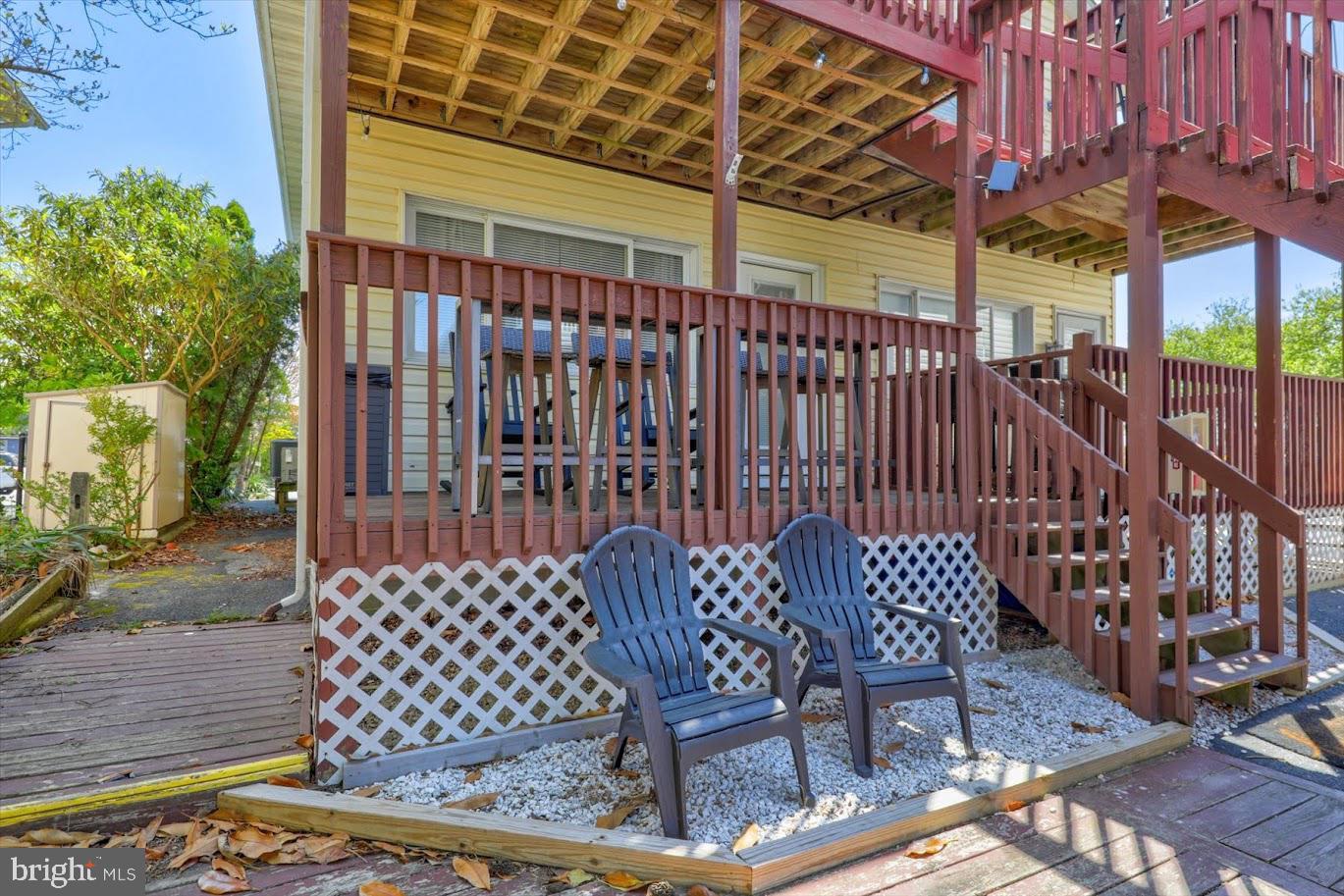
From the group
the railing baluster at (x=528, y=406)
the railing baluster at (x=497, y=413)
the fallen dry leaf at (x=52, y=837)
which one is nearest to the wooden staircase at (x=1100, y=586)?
the railing baluster at (x=528, y=406)

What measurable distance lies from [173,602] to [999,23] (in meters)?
6.76

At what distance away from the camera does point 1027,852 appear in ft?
7.11

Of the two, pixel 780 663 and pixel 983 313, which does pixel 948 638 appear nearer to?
pixel 780 663

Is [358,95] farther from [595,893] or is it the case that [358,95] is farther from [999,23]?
[595,893]

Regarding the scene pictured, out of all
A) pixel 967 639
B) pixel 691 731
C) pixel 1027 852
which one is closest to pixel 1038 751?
pixel 1027 852

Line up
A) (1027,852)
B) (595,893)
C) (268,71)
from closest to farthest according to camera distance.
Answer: (595,893)
(1027,852)
(268,71)

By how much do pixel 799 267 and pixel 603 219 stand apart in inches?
84.9

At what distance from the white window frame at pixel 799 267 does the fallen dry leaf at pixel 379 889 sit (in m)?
5.70

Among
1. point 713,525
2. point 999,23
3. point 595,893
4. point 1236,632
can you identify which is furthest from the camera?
point 999,23

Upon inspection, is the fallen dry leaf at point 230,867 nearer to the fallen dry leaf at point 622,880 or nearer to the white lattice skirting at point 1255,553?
the fallen dry leaf at point 622,880

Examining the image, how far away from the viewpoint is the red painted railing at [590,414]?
2.58 metres

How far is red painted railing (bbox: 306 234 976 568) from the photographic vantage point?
8.45ft

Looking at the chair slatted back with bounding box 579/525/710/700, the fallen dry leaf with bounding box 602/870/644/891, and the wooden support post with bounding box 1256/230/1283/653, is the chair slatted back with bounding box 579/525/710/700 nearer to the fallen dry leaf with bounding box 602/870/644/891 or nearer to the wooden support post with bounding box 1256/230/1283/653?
the fallen dry leaf with bounding box 602/870/644/891

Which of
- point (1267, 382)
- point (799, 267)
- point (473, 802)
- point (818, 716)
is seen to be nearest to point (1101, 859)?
point (818, 716)
